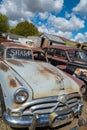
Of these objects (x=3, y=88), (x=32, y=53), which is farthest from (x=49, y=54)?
(x=3, y=88)

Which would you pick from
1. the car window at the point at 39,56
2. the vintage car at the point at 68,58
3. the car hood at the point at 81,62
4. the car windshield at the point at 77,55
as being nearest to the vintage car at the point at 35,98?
the car window at the point at 39,56

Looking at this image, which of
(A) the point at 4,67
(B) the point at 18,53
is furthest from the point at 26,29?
(A) the point at 4,67

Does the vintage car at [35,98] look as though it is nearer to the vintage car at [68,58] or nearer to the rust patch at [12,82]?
the rust patch at [12,82]

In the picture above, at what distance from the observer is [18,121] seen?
3691mm

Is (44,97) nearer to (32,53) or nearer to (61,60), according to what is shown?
(32,53)

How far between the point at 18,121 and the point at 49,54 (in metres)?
7.66

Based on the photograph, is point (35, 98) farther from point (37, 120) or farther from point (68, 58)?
point (68, 58)

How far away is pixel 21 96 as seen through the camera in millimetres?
3814

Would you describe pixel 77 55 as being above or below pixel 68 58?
above

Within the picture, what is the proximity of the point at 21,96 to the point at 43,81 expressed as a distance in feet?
2.23

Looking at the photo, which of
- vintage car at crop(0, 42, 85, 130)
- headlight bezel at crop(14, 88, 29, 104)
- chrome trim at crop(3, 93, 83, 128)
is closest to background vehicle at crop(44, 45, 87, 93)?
vintage car at crop(0, 42, 85, 130)

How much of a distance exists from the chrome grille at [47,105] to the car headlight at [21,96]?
0.16 metres

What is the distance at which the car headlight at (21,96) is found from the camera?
12.4ft

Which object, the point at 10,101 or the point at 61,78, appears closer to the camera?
the point at 10,101
